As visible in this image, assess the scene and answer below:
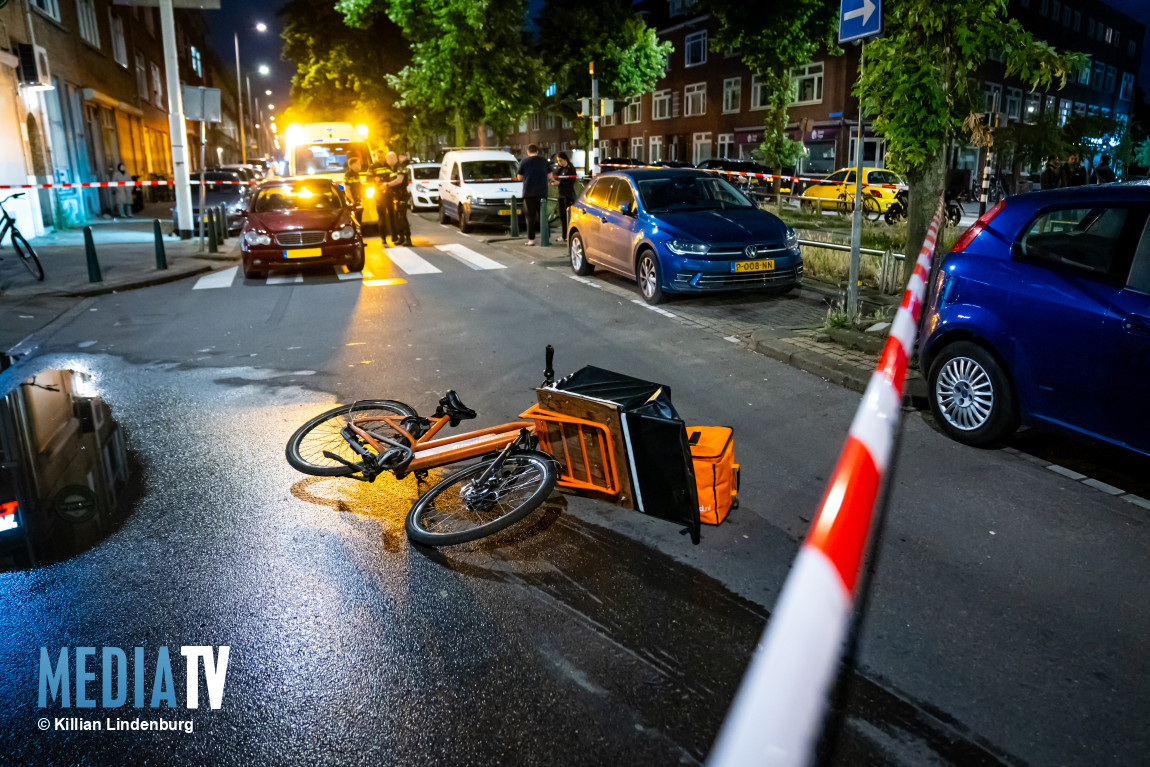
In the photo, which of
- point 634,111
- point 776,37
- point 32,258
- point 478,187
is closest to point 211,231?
point 32,258

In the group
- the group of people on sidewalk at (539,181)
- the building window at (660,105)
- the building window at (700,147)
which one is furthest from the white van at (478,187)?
the building window at (660,105)

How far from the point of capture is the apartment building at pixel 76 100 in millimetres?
19750

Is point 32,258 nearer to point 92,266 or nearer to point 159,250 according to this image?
point 92,266

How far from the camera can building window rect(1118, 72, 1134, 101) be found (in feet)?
207

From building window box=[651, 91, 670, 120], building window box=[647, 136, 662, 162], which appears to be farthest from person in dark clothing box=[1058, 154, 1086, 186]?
building window box=[647, 136, 662, 162]

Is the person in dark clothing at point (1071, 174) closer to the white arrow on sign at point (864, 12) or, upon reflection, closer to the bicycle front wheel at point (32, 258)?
the white arrow on sign at point (864, 12)

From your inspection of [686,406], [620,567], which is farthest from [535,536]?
[686,406]

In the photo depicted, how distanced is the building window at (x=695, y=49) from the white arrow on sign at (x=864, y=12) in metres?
44.2

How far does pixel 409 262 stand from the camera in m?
15.7

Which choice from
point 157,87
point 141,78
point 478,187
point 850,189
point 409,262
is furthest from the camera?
point 157,87

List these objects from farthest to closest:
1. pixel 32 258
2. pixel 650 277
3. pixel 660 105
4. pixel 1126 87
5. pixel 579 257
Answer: pixel 1126 87, pixel 660 105, pixel 579 257, pixel 32 258, pixel 650 277

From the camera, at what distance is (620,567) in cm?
404

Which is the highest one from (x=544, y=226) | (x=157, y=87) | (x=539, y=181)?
(x=157, y=87)

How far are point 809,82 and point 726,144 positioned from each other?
7.09 metres
